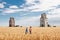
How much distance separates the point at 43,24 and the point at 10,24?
81.2 feet

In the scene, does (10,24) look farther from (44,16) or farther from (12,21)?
(44,16)

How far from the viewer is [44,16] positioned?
140625 millimetres

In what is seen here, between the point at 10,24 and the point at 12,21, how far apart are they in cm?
534

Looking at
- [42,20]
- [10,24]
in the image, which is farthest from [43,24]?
[10,24]

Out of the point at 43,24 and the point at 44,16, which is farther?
the point at 44,16

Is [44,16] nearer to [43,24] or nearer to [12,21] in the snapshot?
[43,24]

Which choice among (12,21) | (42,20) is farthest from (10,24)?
(42,20)

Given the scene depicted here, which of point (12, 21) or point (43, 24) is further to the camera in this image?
point (12, 21)

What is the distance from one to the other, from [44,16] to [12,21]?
2517 centimetres

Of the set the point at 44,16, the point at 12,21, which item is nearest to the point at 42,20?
the point at 44,16

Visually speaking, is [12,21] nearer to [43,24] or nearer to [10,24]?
[10,24]

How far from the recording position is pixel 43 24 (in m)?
132

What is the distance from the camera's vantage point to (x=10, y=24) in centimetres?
13538

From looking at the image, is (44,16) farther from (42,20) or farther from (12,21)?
(12,21)
